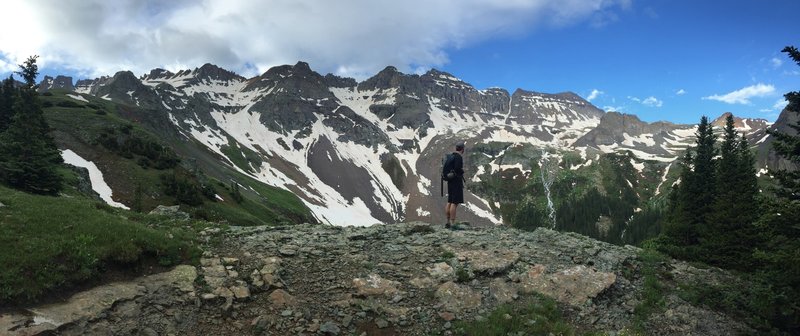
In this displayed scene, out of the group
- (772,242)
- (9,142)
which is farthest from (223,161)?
(772,242)

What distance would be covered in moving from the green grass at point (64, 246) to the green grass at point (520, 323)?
30.2 ft

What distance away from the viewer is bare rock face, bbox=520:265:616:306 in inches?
581

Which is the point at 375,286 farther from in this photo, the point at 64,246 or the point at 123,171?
the point at 123,171

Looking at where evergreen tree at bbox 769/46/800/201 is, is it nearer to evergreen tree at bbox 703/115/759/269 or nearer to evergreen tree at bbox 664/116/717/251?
evergreen tree at bbox 703/115/759/269

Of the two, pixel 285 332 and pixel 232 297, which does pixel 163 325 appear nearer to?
pixel 232 297

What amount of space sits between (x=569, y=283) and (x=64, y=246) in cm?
1592

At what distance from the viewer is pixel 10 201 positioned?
623 inches

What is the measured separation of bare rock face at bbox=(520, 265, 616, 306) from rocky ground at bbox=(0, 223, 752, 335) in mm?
44

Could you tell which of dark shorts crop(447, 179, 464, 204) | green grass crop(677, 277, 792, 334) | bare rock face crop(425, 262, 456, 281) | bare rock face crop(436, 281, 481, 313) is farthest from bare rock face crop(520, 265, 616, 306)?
dark shorts crop(447, 179, 464, 204)

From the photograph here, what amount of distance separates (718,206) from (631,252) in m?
18.0

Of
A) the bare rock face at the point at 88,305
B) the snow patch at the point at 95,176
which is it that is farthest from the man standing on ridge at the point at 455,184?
the snow patch at the point at 95,176

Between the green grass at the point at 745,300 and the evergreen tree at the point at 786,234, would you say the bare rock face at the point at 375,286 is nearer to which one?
the green grass at the point at 745,300

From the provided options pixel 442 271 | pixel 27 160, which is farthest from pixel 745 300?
pixel 27 160

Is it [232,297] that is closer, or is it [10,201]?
[232,297]
